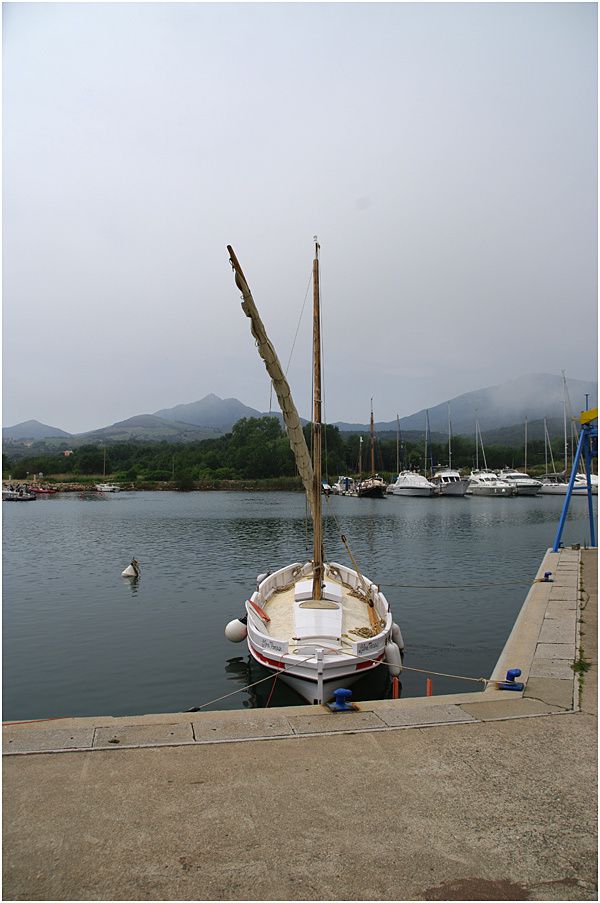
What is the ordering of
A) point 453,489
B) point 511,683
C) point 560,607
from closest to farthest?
point 511,683
point 560,607
point 453,489

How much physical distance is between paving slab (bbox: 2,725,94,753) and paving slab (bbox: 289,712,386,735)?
286 centimetres

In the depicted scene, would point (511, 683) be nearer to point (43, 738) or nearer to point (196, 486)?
point (43, 738)

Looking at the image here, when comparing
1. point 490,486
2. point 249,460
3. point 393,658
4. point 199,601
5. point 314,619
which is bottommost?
point 199,601

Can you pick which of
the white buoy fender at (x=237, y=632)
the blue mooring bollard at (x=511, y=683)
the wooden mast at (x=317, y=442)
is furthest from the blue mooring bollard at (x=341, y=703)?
the white buoy fender at (x=237, y=632)

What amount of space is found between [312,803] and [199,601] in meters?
20.4

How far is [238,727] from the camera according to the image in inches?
360

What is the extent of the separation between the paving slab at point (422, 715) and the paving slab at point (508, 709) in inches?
7.0

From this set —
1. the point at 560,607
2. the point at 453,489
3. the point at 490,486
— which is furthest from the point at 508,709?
the point at 453,489

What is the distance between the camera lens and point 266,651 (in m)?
13.8

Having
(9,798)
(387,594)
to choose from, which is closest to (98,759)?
(9,798)

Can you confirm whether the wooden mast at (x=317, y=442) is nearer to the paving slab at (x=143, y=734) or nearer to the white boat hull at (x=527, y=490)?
the paving slab at (x=143, y=734)

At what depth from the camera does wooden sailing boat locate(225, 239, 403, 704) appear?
1283 centimetres

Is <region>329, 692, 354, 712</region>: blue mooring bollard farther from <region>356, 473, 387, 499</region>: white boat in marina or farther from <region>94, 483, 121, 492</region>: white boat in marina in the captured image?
<region>94, 483, 121, 492</region>: white boat in marina

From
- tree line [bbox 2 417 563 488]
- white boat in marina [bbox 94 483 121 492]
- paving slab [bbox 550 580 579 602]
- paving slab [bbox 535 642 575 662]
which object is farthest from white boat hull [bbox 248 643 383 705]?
white boat in marina [bbox 94 483 121 492]
